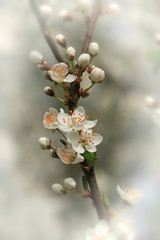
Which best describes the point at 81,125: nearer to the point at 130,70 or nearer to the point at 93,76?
the point at 93,76

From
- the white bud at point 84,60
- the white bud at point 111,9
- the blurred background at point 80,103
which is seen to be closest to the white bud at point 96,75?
the white bud at point 84,60

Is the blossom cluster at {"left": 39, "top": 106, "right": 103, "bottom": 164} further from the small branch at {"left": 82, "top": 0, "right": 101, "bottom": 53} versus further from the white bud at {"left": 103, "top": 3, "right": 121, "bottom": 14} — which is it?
the white bud at {"left": 103, "top": 3, "right": 121, "bottom": 14}

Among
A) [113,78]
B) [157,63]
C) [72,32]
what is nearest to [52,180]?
[113,78]

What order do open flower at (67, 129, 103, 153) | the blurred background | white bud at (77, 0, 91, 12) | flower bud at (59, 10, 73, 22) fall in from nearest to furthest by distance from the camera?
open flower at (67, 129, 103, 153) → white bud at (77, 0, 91, 12) → flower bud at (59, 10, 73, 22) → the blurred background

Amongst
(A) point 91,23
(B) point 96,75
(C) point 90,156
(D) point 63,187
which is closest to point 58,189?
(D) point 63,187

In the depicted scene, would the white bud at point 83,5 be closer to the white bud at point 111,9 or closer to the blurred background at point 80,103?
the white bud at point 111,9

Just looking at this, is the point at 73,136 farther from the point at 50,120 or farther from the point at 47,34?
the point at 47,34

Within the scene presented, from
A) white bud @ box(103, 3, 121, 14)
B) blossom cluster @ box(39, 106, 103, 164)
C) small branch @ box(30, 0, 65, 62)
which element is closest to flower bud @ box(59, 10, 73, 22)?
white bud @ box(103, 3, 121, 14)
